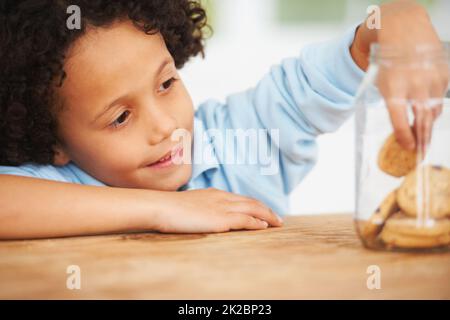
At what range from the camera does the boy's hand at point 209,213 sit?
0.71m

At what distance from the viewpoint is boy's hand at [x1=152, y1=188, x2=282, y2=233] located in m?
0.71

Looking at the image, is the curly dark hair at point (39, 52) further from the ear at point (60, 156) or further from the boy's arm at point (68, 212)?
the boy's arm at point (68, 212)

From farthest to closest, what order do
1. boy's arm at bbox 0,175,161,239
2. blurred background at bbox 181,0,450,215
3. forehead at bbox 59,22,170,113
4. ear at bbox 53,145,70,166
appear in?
blurred background at bbox 181,0,450,215 → ear at bbox 53,145,70,166 → forehead at bbox 59,22,170,113 → boy's arm at bbox 0,175,161,239

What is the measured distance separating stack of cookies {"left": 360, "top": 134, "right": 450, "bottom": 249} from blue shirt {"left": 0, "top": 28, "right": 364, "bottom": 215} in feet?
1.24

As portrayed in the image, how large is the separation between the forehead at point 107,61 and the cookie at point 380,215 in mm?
416

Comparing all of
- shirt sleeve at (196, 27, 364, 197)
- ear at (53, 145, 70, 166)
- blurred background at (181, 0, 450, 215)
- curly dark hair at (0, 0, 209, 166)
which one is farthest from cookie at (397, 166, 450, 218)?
blurred background at (181, 0, 450, 215)

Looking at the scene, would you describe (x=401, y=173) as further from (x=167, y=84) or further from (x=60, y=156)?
(x=60, y=156)

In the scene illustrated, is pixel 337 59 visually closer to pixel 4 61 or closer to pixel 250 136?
pixel 250 136

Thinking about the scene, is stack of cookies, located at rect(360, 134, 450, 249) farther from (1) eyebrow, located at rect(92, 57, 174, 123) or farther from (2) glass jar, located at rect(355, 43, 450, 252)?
(1) eyebrow, located at rect(92, 57, 174, 123)

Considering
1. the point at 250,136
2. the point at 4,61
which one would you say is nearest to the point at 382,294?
the point at 250,136

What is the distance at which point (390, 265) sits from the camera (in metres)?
0.52

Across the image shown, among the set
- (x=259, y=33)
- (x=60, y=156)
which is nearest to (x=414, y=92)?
(x=60, y=156)

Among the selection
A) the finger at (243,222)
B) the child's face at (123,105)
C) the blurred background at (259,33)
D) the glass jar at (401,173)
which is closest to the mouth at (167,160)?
the child's face at (123,105)
